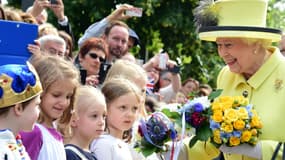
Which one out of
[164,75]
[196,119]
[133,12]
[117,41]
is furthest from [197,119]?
[164,75]

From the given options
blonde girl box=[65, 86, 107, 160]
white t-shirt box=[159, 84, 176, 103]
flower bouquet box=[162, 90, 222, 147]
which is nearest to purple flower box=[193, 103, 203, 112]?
flower bouquet box=[162, 90, 222, 147]

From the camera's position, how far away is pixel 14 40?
211 inches

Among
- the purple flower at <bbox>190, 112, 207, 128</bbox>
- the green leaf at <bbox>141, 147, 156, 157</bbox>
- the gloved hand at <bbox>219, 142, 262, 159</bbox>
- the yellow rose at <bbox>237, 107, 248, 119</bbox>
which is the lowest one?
the green leaf at <bbox>141, 147, 156, 157</bbox>

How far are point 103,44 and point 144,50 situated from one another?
9283mm

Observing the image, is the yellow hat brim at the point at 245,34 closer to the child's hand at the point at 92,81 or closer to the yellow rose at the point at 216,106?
the yellow rose at the point at 216,106

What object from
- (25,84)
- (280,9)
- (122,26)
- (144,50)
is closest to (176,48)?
(144,50)

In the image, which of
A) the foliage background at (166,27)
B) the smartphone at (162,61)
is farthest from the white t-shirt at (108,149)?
the foliage background at (166,27)

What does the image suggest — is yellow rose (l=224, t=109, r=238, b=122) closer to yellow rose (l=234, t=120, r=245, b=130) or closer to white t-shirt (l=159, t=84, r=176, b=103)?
yellow rose (l=234, t=120, r=245, b=130)

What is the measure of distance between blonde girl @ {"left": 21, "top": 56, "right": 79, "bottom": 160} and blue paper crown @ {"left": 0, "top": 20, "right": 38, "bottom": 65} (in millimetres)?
157

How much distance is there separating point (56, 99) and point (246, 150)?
135 centimetres

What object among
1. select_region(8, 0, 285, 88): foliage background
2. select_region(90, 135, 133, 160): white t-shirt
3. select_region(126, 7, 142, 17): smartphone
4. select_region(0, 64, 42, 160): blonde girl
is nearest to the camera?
select_region(0, 64, 42, 160): blonde girl

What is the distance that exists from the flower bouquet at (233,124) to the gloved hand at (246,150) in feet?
0.09

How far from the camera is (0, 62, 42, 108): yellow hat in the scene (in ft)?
14.4

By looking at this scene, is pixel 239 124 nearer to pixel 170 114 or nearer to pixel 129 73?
pixel 170 114
